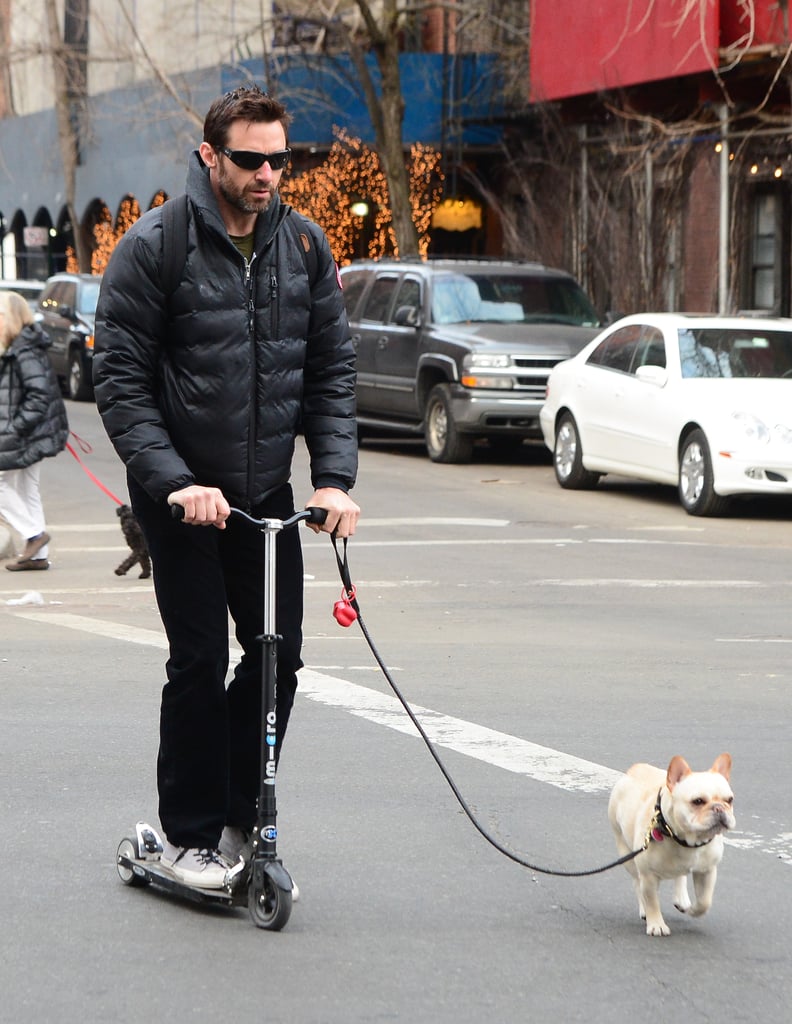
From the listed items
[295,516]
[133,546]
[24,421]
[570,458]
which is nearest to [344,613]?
[295,516]

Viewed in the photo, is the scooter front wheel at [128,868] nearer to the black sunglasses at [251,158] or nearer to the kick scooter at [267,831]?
the kick scooter at [267,831]

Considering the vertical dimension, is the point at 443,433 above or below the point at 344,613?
below

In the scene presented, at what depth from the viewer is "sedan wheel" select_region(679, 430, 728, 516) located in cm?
1512

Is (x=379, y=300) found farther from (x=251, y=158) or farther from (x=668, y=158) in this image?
(x=251, y=158)

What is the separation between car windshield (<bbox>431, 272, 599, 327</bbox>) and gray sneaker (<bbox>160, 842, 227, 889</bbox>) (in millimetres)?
15693

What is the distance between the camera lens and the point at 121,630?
1006 centimetres

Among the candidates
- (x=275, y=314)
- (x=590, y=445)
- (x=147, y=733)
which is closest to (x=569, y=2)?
(x=590, y=445)

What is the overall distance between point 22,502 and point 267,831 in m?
8.07

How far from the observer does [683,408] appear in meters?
15.6

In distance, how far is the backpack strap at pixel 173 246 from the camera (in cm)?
489

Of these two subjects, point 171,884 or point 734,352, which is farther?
point 734,352

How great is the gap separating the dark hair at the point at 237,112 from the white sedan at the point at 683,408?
34.1ft

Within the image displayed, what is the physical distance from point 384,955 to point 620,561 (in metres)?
8.12

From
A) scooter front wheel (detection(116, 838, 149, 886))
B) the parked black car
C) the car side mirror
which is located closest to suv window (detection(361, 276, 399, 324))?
the car side mirror
